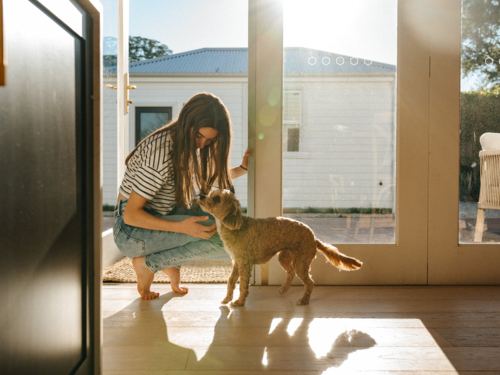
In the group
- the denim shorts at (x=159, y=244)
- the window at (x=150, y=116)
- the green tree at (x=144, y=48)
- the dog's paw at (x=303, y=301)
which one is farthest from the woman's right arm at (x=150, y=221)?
the window at (x=150, y=116)

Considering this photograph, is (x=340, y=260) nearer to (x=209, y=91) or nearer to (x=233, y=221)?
(x=233, y=221)

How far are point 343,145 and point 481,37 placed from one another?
1109 millimetres

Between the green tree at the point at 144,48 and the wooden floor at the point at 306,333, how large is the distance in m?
3.92

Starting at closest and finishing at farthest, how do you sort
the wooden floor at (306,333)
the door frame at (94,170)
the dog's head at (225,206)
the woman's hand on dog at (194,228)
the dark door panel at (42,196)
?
1. the dark door panel at (42,196)
2. the door frame at (94,170)
3. the wooden floor at (306,333)
4. the dog's head at (225,206)
5. the woman's hand on dog at (194,228)

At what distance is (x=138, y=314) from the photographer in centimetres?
184

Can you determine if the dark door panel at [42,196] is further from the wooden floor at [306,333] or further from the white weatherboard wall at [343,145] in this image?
the white weatherboard wall at [343,145]

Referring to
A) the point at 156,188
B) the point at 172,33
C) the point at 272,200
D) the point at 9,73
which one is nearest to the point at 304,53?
the point at 272,200

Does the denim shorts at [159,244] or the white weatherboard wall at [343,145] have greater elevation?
the white weatherboard wall at [343,145]

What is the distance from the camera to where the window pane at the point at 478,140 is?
242cm

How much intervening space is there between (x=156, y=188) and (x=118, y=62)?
1.78 m

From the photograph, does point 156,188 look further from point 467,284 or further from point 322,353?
point 467,284

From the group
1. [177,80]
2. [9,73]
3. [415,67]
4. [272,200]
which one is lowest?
[272,200]

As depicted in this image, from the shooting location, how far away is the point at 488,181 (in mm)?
2439

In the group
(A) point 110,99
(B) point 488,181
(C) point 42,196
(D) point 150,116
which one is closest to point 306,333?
(C) point 42,196
